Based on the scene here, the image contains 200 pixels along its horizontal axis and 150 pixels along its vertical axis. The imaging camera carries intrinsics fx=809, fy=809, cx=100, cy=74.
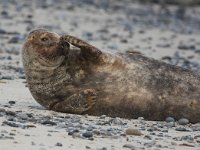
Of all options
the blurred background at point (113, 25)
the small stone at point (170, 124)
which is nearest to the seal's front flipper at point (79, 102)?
the small stone at point (170, 124)

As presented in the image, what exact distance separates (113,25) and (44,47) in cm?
1073

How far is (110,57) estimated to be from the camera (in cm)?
772

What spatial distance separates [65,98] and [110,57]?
0.59m

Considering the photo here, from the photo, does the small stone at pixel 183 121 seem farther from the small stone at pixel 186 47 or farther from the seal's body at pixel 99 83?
the small stone at pixel 186 47

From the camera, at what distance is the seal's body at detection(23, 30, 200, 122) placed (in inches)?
299

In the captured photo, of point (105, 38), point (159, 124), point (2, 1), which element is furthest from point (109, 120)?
point (2, 1)

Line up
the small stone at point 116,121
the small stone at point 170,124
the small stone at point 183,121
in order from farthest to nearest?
the small stone at point 183,121 → the small stone at point 170,124 → the small stone at point 116,121

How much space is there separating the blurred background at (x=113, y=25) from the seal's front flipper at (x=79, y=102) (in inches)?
83.2

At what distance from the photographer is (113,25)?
722 inches

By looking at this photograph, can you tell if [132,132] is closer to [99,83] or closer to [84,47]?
[99,83]

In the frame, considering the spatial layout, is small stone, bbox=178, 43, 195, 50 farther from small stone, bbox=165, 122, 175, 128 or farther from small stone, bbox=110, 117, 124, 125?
small stone, bbox=110, 117, 124, 125

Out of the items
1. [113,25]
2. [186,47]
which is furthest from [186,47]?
[113,25]

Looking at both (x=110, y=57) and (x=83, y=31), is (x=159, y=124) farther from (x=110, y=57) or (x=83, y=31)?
(x=83, y=31)

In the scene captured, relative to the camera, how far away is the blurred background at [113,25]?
44.9ft
